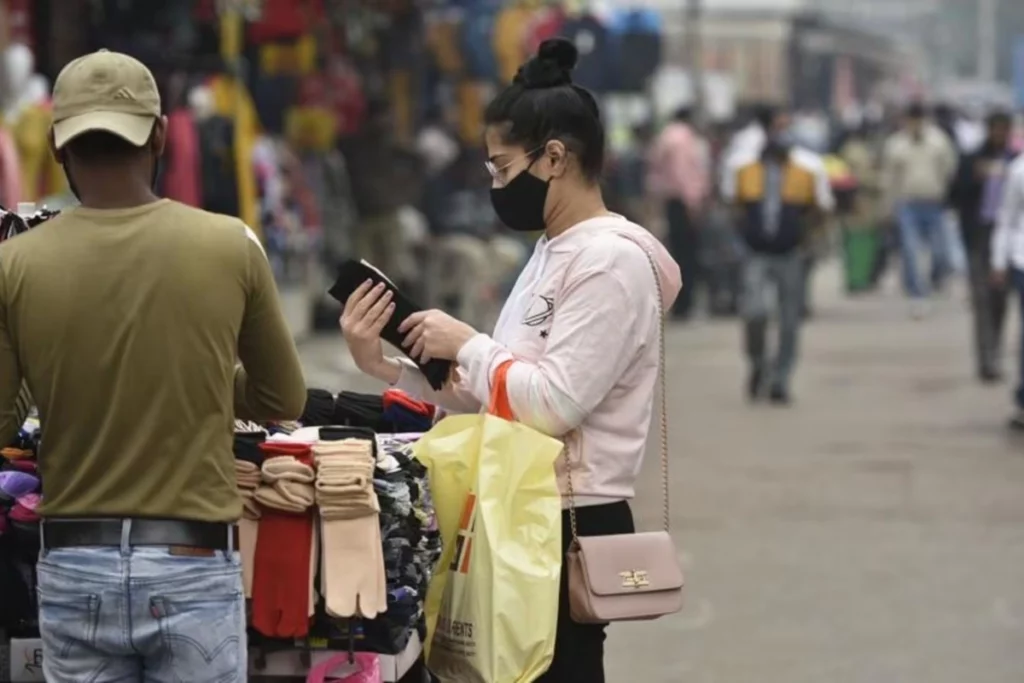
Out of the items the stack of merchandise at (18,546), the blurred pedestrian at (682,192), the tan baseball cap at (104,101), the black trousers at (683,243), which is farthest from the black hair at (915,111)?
the tan baseball cap at (104,101)

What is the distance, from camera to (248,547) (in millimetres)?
4418

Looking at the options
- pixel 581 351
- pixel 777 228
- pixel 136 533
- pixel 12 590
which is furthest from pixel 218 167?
pixel 136 533

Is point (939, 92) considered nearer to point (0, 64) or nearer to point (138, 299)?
point (0, 64)

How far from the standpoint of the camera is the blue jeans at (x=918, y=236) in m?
23.9

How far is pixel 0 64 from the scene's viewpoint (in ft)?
40.3

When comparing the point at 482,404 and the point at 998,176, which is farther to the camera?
the point at 998,176

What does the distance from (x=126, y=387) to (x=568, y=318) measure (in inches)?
39.8

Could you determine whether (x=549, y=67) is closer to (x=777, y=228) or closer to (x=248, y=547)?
(x=248, y=547)

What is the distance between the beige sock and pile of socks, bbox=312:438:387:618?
13 centimetres

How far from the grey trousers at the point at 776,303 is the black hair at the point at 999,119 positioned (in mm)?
2450

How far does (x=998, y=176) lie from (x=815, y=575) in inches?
307

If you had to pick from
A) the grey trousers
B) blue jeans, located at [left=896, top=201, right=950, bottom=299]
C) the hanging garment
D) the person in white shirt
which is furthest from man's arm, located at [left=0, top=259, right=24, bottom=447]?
blue jeans, located at [left=896, top=201, right=950, bottom=299]

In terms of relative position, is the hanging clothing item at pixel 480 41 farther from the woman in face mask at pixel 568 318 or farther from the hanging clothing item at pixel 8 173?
the woman in face mask at pixel 568 318

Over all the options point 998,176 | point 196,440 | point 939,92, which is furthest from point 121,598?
point 939,92
